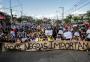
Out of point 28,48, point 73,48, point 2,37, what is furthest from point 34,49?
point 2,37

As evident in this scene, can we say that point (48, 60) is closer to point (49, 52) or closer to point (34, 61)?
point (34, 61)

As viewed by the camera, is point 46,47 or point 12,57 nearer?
point 12,57

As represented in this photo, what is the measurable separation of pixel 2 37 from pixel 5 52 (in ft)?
24.1

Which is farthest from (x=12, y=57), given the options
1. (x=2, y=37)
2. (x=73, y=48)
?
(x=2, y=37)

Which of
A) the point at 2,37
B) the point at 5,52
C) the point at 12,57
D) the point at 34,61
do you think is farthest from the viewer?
the point at 2,37

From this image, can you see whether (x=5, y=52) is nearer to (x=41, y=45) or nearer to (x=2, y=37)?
(x=41, y=45)

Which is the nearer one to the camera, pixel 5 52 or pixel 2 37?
pixel 5 52

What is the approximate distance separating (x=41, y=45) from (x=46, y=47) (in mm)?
371

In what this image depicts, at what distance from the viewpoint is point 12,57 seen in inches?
583

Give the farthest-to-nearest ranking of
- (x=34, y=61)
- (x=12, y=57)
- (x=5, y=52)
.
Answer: (x=5, y=52) < (x=12, y=57) < (x=34, y=61)

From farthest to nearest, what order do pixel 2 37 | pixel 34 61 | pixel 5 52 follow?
1. pixel 2 37
2. pixel 5 52
3. pixel 34 61

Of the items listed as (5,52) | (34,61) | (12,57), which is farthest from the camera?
(5,52)

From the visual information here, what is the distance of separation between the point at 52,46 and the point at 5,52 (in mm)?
3215

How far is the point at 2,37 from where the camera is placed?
2370 cm
